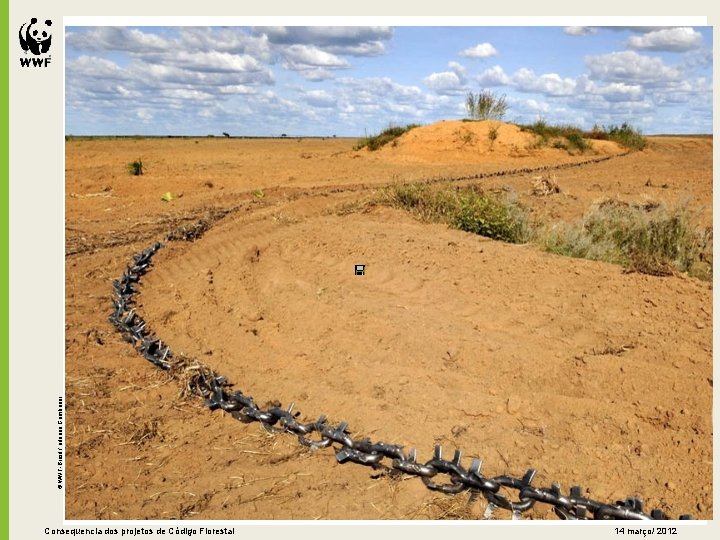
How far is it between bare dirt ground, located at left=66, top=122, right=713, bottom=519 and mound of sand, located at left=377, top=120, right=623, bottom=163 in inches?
567

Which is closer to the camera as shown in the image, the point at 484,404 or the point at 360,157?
the point at 484,404

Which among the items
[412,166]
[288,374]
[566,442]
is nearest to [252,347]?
[288,374]

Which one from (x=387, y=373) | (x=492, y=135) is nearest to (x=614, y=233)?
(x=387, y=373)

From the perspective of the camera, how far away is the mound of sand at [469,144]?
21.8 m

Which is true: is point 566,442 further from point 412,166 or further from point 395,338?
point 412,166

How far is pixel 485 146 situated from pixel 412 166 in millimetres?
4373

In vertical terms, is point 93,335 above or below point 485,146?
below

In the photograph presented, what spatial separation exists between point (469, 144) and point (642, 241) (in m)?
16.7

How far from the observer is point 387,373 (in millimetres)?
4453

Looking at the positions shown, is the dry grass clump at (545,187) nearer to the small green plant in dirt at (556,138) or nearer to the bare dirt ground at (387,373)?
the bare dirt ground at (387,373)

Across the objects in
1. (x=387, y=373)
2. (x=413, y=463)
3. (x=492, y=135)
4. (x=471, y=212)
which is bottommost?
(x=413, y=463)

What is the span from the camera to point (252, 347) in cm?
516

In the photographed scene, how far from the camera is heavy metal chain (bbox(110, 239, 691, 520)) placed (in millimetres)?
3092

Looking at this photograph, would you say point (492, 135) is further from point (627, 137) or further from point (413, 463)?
point (413, 463)
